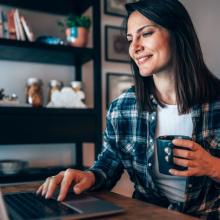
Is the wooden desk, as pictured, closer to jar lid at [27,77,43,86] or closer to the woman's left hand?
the woman's left hand

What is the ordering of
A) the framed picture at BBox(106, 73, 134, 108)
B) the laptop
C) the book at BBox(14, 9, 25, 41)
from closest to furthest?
the laptop → the book at BBox(14, 9, 25, 41) → the framed picture at BBox(106, 73, 134, 108)

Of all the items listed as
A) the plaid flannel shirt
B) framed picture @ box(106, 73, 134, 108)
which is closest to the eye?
the plaid flannel shirt

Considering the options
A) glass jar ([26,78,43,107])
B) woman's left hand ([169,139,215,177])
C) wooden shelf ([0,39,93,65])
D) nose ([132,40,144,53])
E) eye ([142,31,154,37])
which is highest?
wooden shelf ([0,39,93,65])

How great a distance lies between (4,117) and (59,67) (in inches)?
29.5

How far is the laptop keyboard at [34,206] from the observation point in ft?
2.37

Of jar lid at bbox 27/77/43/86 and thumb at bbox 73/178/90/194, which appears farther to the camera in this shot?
jar lid at bbox 27/77/43/86

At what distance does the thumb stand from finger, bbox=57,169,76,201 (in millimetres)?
25

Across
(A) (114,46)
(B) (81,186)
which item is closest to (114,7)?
(A) (114,46)

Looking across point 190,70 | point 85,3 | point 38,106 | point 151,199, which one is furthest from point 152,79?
point 85,3

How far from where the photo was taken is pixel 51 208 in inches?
30.7

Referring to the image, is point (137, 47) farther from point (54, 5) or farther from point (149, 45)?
point (54, 5)

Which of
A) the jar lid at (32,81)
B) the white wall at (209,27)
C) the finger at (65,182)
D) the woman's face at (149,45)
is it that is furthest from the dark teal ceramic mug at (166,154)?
the white wall at (209,27)

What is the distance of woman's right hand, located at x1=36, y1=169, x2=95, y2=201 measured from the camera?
90cm

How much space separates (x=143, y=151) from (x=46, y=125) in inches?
44.6
